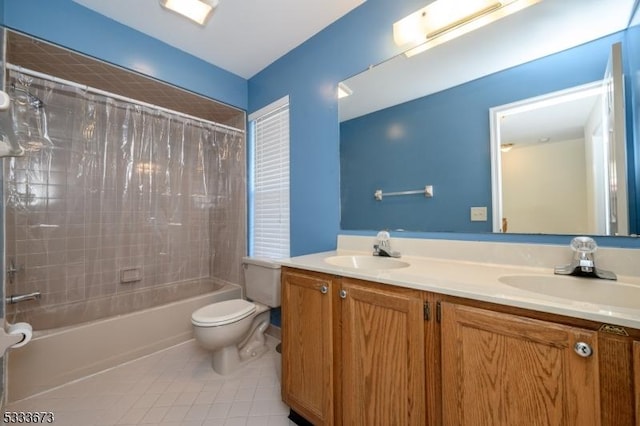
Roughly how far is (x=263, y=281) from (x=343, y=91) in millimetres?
1557

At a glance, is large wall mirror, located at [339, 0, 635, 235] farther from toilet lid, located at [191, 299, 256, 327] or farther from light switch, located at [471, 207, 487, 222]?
toilet lid, located at [191, 299, 256, 327]

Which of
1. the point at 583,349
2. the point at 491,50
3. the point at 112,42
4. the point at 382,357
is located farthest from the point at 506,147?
the point at 112,42

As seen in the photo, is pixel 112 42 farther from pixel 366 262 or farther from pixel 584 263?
pixel 584 263

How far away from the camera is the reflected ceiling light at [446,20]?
117 cm

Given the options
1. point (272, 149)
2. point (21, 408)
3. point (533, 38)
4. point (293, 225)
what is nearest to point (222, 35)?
point (272, 149)

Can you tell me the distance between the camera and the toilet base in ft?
5.74

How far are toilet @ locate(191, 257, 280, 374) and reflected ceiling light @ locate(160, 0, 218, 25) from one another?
71.0 inches

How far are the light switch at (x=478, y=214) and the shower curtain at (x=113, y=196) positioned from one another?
208 cm

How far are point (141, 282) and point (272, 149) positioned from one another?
5.89ft

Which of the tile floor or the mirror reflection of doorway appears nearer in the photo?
the mirror reflection of doorway

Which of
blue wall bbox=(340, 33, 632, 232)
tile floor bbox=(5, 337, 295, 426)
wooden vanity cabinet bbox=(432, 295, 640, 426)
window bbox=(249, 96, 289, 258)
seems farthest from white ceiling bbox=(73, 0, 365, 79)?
tile floor bbox=(5, 337, 295, 426)

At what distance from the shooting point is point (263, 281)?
1.95 metres

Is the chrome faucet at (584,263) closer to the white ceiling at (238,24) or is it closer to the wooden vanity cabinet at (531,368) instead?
the wooden vanity cabinet at (531,368)

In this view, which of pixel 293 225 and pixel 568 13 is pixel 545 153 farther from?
pixel 293 225
